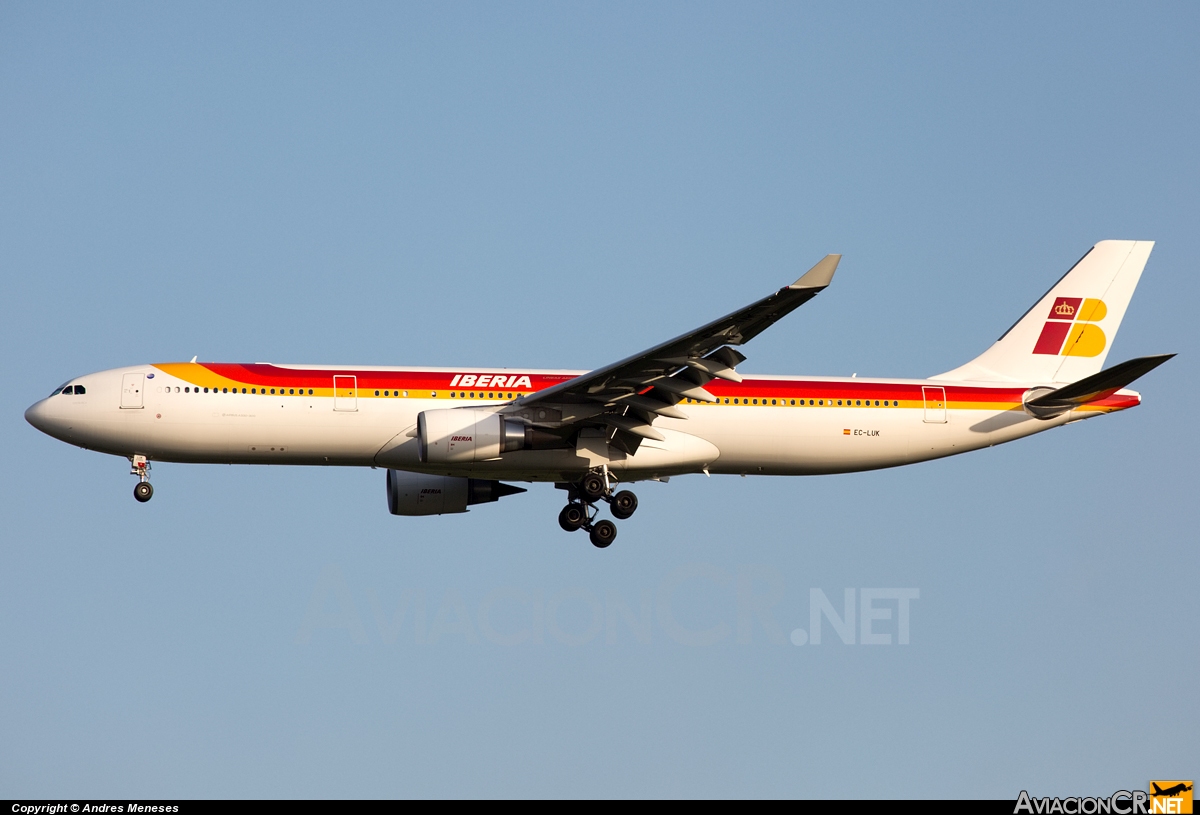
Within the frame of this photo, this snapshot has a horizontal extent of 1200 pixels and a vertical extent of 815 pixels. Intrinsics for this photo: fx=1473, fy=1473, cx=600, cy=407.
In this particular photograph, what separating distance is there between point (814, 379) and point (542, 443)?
7.41 m

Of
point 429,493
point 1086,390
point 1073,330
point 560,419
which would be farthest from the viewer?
point 1073,330

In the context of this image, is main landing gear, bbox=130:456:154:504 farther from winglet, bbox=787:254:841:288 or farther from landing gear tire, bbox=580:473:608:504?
winglet, bbox=787:254:841:288

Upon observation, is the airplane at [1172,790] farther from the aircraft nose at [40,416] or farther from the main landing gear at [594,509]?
the aircraft nose at [40,416]

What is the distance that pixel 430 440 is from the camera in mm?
33031

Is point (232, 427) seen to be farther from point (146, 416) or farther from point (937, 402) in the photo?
point (937, 402)

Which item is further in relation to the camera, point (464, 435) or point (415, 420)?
point (415, 420)

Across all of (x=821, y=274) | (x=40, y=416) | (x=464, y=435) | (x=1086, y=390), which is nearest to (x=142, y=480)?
(x=40, y=416)

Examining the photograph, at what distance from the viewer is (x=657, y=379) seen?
110ft

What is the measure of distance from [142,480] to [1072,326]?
2489 cm

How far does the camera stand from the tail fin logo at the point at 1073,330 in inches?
1583

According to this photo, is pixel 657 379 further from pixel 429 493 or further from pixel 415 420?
pixel 429 493

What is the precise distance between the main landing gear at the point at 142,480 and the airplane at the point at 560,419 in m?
0.05
